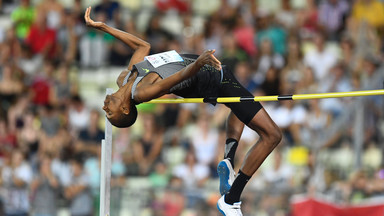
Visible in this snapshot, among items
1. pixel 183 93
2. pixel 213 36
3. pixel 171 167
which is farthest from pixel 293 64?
pixel 183 93

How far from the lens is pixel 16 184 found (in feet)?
42.7

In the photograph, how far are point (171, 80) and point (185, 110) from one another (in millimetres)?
6054

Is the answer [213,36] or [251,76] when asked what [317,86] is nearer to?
[251,76]

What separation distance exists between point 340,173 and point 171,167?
8.36 feet

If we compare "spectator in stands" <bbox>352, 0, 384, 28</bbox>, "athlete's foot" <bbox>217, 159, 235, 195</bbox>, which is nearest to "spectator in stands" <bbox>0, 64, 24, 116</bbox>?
"spectator in stands" <bbox>352, 0, 384, 28</bbox>

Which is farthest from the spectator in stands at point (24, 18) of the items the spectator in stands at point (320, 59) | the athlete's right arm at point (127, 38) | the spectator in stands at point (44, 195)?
the athlete's right arm at point (127, 38)

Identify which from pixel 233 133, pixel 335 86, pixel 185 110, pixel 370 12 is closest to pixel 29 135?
pixel 185 110

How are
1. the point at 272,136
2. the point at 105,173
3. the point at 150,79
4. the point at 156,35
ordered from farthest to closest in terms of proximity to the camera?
the point at 156,35, the point at 105,173, the point at 272,136, the point at 150,79

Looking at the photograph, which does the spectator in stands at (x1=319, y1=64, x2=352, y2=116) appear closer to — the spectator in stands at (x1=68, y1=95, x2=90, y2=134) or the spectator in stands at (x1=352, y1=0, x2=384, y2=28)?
the spectator in stands at (x1=352, y1=0, x2=384, y2=28)

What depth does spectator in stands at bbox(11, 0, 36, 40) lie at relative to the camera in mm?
15656

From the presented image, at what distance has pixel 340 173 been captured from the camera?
40.1 ft

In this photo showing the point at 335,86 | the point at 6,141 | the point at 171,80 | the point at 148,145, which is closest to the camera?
the point at 171,80

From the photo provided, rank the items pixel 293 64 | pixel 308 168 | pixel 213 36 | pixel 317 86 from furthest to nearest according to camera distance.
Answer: pixel 213 36, pixel 293 64, pixel 317 86, pixel 308 168

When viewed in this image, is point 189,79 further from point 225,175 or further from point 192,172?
point 192,172
